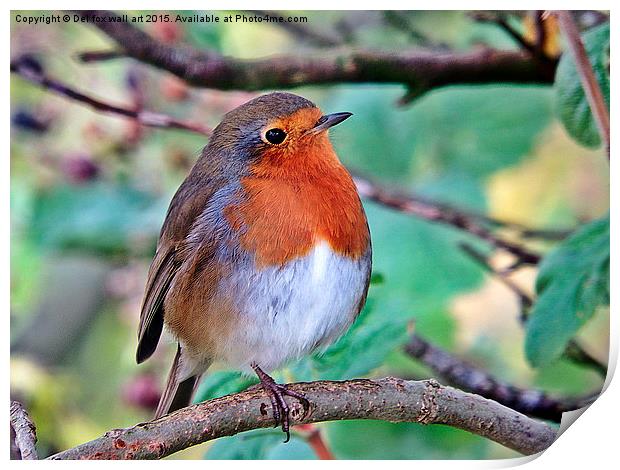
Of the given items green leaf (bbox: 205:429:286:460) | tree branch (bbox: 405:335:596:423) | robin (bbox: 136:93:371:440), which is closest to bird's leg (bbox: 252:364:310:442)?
robin (bbox: 136:93:371:440)

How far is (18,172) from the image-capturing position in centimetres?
142

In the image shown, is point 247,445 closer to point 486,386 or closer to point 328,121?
point 486,386

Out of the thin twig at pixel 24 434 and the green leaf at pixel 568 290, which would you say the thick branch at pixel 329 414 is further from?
the green leaf at pixel 568 290

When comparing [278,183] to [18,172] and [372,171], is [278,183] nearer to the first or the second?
[372,171]

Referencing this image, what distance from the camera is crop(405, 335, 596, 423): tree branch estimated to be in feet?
4.79

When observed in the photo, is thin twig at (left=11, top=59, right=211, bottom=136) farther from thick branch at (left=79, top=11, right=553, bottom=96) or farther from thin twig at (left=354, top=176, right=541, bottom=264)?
thin twig at (left=354, top=176, right=541, bottom=264)

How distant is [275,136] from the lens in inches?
49.9

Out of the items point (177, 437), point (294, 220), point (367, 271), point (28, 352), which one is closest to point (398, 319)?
point (367, 271)

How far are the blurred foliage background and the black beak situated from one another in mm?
142

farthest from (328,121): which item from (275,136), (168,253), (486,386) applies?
(486,386)

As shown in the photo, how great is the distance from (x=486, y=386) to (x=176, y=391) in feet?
1.59

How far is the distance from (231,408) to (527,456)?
0.47 metres

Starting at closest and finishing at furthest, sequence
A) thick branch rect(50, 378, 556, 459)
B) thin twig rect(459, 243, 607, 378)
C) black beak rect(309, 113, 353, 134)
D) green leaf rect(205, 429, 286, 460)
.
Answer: thick branch rect(50, 378, 556, 459)
black beak rect(309, 113, 353, 134)
green leaf rect(205, 429, 286, 460)
thin twig rect(459, 243, 607, 378)

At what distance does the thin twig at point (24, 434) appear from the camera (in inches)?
48.0
